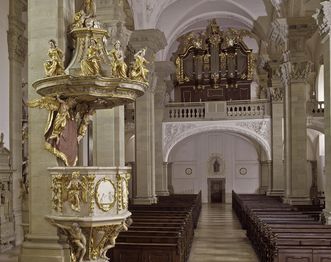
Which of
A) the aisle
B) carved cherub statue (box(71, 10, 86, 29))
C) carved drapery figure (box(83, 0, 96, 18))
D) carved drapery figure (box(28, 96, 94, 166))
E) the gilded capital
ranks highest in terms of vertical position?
the gilded capital

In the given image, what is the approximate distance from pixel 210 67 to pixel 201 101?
1887 mm

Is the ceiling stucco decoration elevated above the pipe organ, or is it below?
below

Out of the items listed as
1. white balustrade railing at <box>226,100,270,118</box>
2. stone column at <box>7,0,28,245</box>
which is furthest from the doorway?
stone column at <box>7,0,28,245</box>

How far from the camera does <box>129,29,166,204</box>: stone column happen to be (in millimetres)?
16469

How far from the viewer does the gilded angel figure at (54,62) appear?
21.5 ft

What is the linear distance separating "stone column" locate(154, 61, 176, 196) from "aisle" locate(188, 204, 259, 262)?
2414 millimetres

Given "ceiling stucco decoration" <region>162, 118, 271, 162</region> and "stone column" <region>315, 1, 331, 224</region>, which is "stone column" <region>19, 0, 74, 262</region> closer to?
"stone column" <region>315, 1, 331, 224</region>

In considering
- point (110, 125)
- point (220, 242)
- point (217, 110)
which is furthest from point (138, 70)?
point (217, 110)

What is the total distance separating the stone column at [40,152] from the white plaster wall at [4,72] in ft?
20.6

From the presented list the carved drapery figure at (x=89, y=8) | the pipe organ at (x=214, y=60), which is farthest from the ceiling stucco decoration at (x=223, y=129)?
the carved drapery figure at (x=89, y=8)

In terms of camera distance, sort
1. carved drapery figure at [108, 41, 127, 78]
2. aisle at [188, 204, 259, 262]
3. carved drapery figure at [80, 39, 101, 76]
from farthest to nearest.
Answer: aisle at [188, 204, 259, 262], carved drapery figure at [108, 41, 127, 78], carved drapery figure at [80, 39, 101, 76]

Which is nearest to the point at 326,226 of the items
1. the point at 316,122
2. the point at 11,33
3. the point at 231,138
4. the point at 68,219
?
the point at 68,219

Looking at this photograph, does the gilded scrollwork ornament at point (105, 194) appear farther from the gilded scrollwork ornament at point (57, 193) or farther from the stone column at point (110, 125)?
the stone column at point (110, 125)

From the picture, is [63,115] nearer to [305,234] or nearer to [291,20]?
[305,234]
